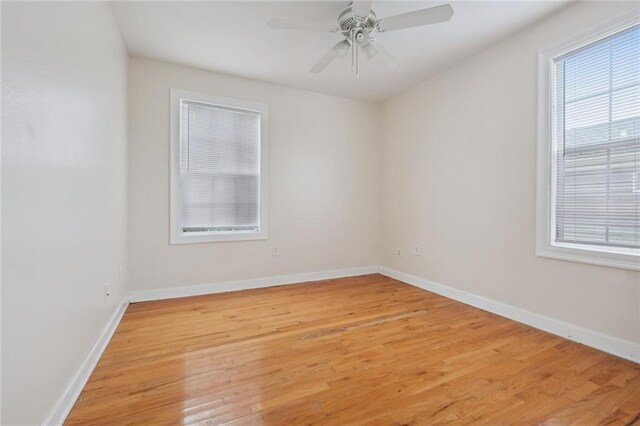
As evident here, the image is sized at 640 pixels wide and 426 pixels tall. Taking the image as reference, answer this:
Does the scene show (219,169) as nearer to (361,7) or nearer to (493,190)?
(361,7)

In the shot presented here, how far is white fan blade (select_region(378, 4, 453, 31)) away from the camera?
6.00 ft

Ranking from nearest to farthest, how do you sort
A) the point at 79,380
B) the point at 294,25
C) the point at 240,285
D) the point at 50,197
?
1. the point at 50,197
2. the point at 79,380
3. the point at 294,25
4. the point at 240,285

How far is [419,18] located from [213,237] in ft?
9.66

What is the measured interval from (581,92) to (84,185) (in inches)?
142

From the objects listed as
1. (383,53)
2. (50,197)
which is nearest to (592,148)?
(383,53)

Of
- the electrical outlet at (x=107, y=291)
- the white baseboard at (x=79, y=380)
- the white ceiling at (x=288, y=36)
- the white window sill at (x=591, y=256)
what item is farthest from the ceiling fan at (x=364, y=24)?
the white baseboard at (x=79, y=380)

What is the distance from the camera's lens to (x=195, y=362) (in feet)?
6.32

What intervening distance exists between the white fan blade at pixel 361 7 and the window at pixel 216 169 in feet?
6.43

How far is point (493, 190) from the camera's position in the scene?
2852mm

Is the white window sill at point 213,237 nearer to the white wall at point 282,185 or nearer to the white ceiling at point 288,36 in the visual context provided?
the white wall at point 282,185

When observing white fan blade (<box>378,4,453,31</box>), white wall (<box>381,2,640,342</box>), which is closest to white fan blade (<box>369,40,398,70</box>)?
white fan blade (<box>378,4,453,31</box>)

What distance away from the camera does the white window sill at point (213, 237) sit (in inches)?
129

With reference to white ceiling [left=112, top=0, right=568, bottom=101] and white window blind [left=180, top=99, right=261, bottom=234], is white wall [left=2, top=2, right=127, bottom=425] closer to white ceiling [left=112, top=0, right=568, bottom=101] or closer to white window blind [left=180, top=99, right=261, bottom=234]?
white ceiling [left=112, top=0, right=568, bottom=101]

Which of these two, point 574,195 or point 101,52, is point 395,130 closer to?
point 574,195
